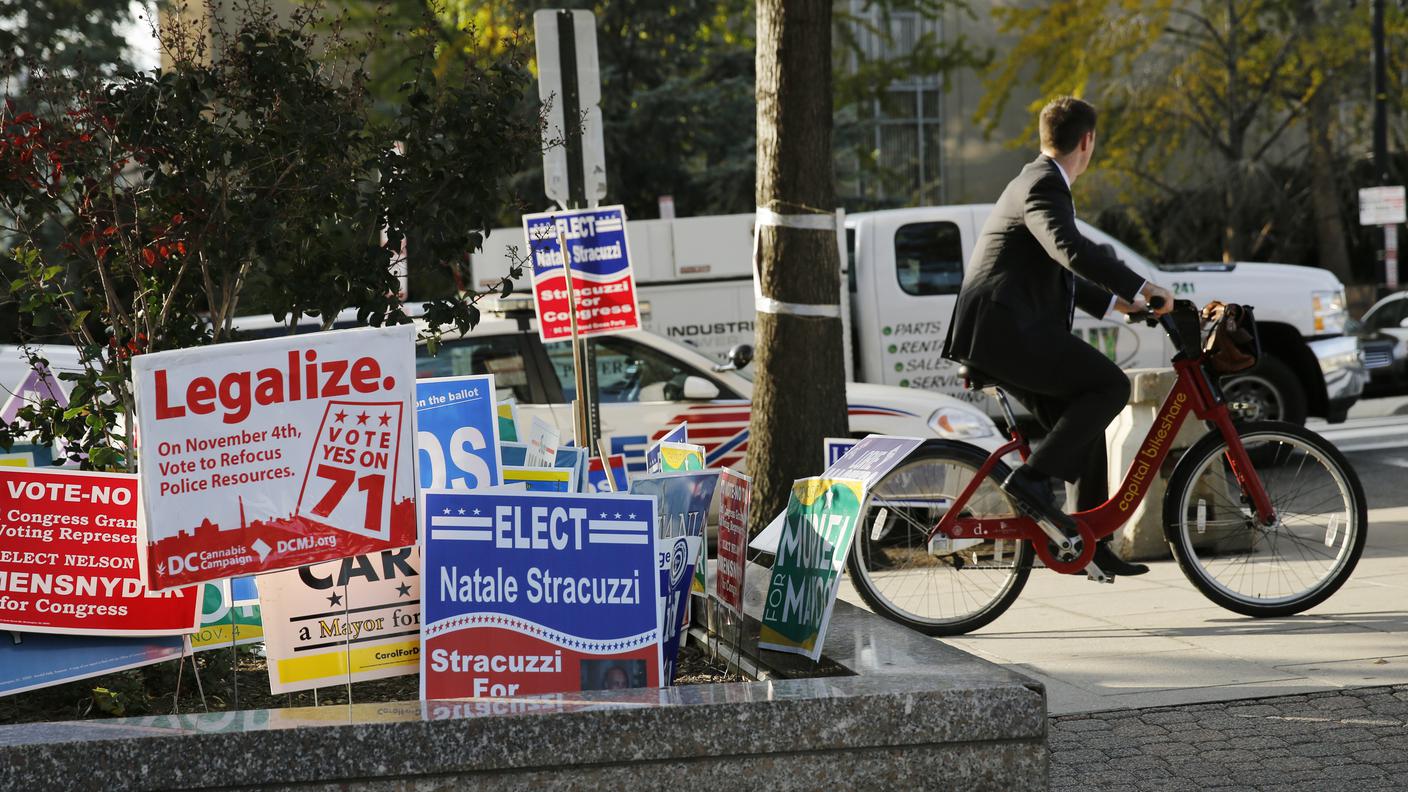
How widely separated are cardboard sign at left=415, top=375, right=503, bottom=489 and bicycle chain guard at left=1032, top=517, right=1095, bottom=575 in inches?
93.0

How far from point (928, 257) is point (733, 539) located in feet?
29.8

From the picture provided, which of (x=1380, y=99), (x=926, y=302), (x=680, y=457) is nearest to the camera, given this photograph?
(x=680, y=457)

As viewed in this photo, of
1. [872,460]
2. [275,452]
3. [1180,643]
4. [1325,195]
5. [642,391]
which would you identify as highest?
[1325,195]

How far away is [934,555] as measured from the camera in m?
5.73

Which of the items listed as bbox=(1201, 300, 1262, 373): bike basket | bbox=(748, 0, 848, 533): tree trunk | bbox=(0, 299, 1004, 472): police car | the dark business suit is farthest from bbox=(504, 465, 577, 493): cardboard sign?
bbox=(0, 299, 1004, 472): police car

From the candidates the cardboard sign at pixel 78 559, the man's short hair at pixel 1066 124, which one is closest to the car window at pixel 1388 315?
the man's short hair at pixel 1066 124

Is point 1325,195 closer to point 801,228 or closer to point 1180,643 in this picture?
point 801,228

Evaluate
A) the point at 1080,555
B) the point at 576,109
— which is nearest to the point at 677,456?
the point at 1080,555

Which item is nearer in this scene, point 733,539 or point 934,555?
point 733,539

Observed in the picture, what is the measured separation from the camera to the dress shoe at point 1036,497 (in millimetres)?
5488

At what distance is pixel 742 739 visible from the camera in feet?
9.75

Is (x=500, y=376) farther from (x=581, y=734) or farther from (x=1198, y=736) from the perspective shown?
(x=581, y=734)

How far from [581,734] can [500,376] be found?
21.4 ft

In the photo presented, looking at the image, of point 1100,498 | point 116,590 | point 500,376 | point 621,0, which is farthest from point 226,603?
point 621,0
